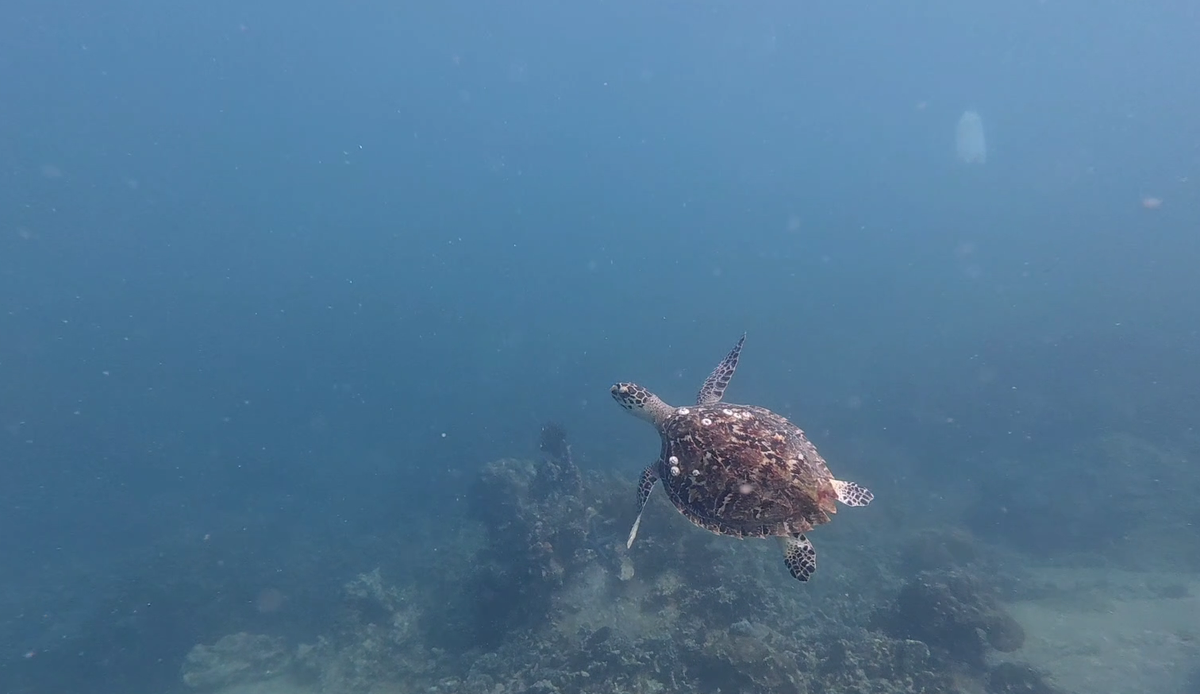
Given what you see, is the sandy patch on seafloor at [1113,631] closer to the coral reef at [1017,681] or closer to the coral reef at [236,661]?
the coral reef at [1017,681]

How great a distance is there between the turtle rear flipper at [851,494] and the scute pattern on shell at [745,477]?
0.44 feet

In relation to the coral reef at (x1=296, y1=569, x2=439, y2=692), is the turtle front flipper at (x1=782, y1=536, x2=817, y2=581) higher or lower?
higher

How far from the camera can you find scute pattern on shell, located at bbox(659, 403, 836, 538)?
4785 millimetres

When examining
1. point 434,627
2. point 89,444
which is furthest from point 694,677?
point 89,444

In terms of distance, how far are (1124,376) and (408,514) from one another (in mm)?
30900

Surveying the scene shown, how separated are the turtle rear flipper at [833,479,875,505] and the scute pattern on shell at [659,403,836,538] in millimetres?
133

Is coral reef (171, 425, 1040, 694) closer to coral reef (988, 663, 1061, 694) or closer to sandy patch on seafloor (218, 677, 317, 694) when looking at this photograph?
coral reef (988, 663, 1061, 694)

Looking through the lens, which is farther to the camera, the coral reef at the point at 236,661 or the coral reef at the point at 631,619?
the coral reef at the point at 236,661

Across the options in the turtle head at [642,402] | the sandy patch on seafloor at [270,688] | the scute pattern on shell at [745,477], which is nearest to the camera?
the scute pattern on shell at [745,477]

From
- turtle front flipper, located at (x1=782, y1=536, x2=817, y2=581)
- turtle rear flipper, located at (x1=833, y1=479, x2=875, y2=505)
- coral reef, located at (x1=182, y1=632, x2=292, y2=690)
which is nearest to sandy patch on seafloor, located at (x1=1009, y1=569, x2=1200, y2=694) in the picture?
turtle rear flipper, located at (x1=833, y1=479, x2=875, y2=505)

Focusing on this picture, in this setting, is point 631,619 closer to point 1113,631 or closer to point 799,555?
point 799,555

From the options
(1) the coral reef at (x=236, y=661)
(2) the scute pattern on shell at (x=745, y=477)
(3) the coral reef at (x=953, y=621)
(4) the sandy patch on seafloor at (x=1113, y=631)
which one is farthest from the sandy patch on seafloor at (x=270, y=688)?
(4) the sandy patch on seafloor at (x=1113, y=631)

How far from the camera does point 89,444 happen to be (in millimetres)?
31875

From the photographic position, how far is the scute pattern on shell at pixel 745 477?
4785mm
